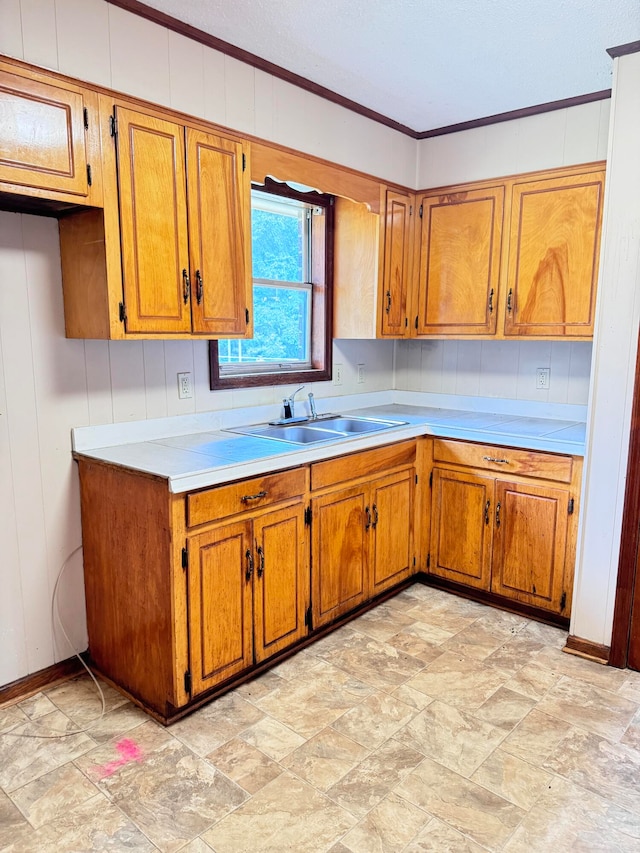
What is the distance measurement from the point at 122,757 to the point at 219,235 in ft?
6.26

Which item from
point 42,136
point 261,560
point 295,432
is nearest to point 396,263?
point 295,432

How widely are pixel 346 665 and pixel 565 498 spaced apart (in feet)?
4.07

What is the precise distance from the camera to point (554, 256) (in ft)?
9.68

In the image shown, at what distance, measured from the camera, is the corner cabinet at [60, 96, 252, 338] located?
6.70 ft

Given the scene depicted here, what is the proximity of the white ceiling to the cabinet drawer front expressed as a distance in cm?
168

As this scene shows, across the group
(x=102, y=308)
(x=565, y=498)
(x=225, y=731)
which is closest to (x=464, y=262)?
(x=565, y=498)

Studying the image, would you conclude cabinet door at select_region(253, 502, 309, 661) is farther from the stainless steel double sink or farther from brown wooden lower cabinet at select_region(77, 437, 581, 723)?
the stainless steel double sink

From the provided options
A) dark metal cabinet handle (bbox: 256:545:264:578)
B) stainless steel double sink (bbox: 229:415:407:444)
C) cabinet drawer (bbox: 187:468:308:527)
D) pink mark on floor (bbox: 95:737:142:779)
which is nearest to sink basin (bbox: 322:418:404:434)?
stainless steel double sink (bbox: 229:415:407:444)

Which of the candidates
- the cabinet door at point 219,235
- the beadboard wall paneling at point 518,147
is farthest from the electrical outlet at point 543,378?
the cabinet door at point 219,235

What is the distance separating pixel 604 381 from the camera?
8.02 ft

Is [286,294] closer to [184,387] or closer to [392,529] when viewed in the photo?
[184,387]

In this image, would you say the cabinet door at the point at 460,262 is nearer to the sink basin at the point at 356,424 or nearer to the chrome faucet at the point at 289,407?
the sink basin at the point at 356,424

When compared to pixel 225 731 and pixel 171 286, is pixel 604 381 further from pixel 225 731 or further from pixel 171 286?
pixel 225 731

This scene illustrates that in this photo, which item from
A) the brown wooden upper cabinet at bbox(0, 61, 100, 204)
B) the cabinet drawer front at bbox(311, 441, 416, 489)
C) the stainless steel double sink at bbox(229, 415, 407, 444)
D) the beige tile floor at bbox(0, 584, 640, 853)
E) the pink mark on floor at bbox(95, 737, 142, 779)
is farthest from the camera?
the stainless steel double sink at bbox(229, 415, 407, 444)
